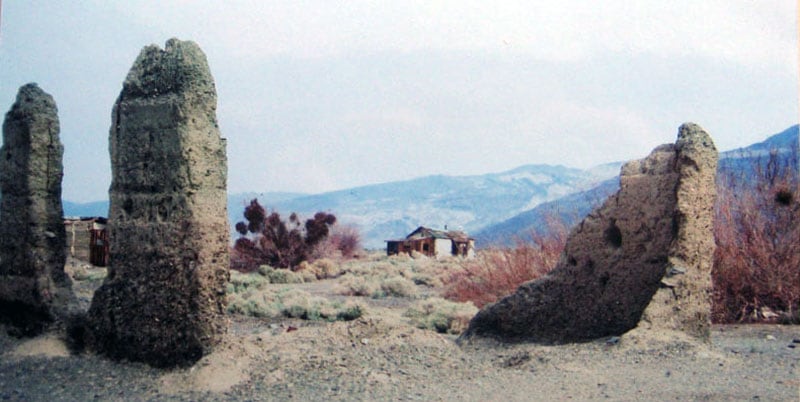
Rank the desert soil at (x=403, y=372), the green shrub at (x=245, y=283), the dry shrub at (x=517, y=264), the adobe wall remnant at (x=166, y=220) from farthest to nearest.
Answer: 1. the green shrub at (x=245, y=283)
2. the dry shrub at (x=517, y=264)
3. the adobe wall remnant at (x=166, y=220)
4. the desert soil at (x=403, y=372)

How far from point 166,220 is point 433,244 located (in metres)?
38.1

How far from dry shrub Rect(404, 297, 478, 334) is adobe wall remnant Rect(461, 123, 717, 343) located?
3.27 meters

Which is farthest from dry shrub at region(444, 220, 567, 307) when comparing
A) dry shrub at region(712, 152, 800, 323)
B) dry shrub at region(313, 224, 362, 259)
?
dry shrub at region(313, 224, 362, 259)

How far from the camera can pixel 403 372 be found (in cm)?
794

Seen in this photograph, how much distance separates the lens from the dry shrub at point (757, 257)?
1297cm

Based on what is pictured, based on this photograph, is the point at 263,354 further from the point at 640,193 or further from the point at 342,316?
the point at 342,316

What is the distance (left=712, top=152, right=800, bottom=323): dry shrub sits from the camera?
13.0 metres

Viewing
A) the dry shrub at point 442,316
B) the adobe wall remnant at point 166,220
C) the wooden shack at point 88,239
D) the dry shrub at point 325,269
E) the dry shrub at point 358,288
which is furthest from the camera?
the dry shrub at point 325,269

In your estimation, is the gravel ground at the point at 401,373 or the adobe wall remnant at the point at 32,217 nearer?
the gravel ground at the point at 401,373

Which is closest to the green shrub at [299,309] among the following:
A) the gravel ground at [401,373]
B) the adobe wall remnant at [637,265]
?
the adobe wall remnant at [637,265]

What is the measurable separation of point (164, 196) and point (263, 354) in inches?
73.6

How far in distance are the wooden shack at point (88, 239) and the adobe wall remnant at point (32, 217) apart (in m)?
15.1

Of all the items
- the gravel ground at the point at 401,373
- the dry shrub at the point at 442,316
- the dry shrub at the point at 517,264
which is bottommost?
the dry shrub at the point at 442,316

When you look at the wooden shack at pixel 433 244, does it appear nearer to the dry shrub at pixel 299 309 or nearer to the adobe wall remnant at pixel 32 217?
the dry shrub at pixel 299 309
